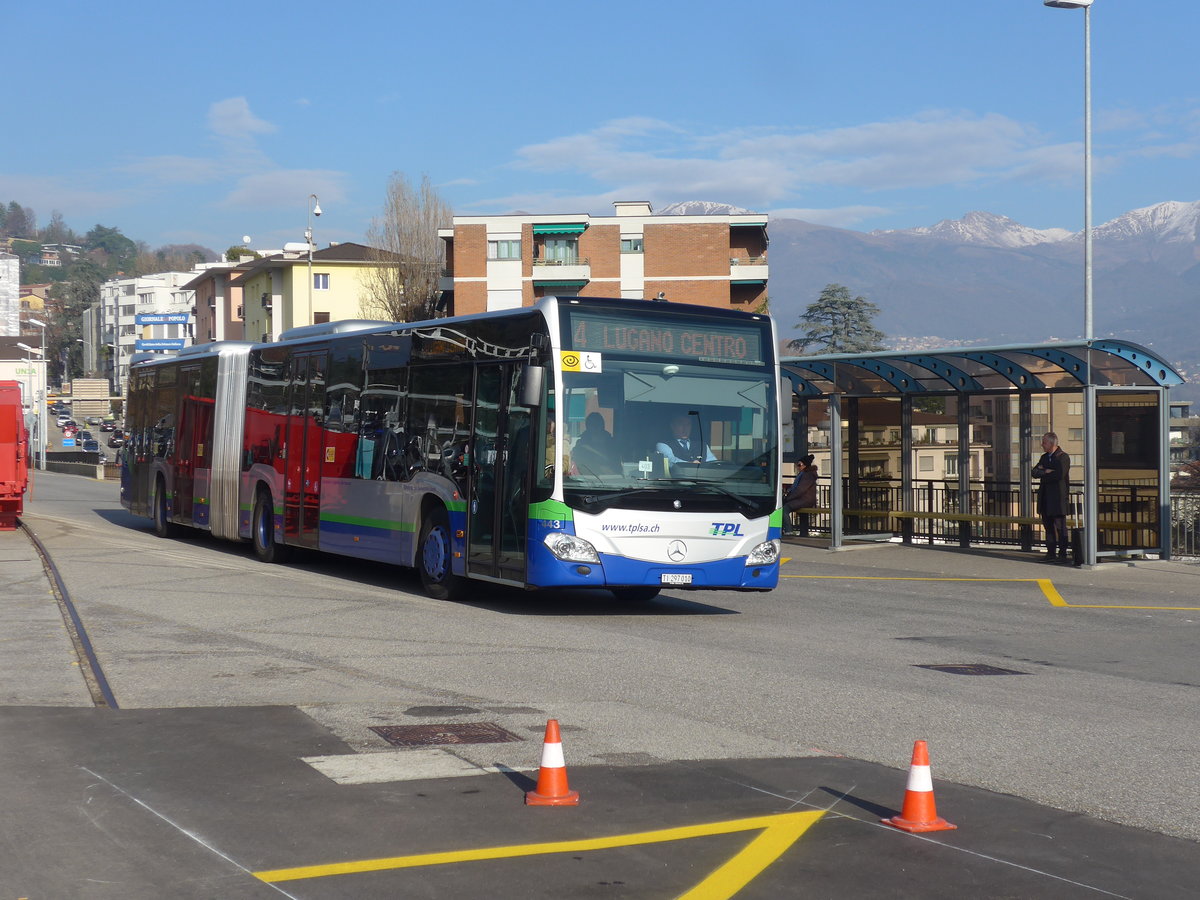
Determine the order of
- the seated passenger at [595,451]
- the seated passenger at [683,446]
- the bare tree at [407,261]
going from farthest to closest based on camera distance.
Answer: the bare tree at [407,261], the seated passenger at [683,446], the seated passenger at [595,451]

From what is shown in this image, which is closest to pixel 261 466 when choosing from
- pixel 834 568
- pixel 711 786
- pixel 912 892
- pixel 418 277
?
pixel 834 568

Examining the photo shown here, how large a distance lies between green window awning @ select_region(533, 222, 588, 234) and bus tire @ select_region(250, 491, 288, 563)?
210ft

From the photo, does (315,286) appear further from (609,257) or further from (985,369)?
(985,369)

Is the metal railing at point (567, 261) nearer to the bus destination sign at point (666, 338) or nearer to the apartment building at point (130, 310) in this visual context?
the bus destination sign at point (666, 338)

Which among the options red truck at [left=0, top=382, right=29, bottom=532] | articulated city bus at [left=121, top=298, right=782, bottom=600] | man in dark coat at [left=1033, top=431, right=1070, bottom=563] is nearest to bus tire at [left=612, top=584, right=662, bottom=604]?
articulated city bus at [left=121, top=298, right=782, bottom=600]

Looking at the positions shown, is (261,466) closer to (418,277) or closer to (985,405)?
(985,405)

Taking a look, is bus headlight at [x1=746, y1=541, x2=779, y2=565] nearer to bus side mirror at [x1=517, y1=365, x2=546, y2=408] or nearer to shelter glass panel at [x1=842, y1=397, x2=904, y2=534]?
bus side mirror at [x1=517, y1=365, x2=546, y2=408]

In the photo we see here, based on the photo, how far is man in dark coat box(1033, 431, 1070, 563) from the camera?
20.3 meters

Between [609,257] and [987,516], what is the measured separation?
63.9 m

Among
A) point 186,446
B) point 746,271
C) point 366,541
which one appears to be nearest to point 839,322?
point 746,271

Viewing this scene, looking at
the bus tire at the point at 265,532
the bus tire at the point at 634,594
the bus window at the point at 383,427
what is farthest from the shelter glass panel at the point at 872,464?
the bus window at the point at 383,427

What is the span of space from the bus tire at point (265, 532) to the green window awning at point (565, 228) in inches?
2516

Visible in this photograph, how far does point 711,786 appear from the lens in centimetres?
675

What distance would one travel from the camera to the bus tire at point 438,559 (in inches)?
604
